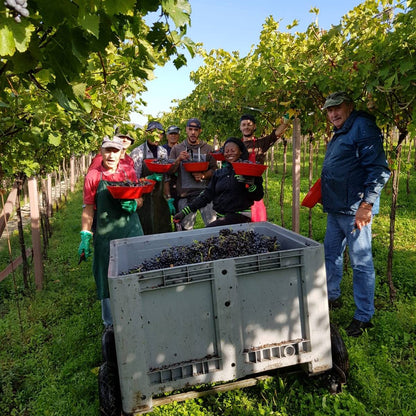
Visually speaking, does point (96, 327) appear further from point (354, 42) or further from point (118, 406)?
point (354, 42)

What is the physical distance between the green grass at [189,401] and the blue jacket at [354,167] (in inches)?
50.4

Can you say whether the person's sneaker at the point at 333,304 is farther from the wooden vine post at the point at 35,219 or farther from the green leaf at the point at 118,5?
the wooden vine post at the point at 35,219

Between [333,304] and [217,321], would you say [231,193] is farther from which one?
[217,321]

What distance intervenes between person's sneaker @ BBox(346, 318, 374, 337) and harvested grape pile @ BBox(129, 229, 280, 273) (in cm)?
136

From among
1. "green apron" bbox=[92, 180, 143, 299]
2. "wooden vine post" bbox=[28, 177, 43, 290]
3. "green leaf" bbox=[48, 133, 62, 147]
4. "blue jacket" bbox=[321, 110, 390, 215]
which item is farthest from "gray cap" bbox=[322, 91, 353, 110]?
"wooden vine post" bbox=[28, 177, 43, 290]

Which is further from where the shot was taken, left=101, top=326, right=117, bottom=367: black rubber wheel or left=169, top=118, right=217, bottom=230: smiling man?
left=169, top=118, right=217, bottom=230: smiling man

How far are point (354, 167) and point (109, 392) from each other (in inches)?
110

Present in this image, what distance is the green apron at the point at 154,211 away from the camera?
553 cm

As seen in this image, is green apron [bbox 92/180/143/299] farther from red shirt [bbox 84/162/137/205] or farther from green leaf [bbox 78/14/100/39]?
green leaf [bbox 78/14/100/39]

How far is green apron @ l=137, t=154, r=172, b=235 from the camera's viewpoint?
5.53 meters

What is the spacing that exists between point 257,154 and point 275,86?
0.97m

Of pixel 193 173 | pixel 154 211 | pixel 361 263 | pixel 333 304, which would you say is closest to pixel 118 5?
pixel 361 263

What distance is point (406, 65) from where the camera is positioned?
2.79m

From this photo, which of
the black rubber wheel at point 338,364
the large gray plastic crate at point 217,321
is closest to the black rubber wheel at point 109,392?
the large gray plastic crate at point 217,321
